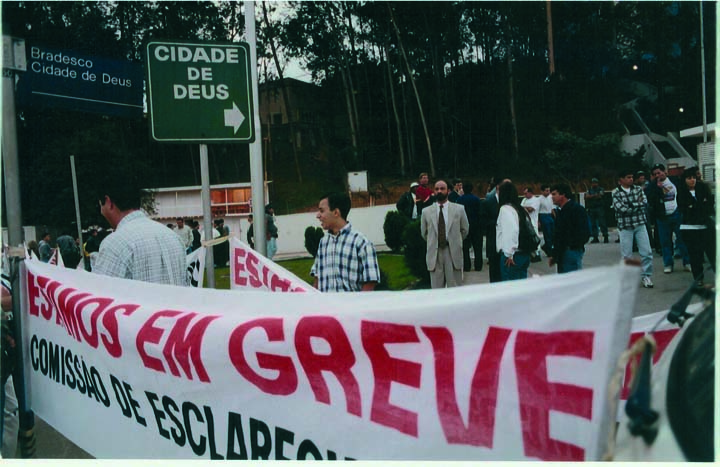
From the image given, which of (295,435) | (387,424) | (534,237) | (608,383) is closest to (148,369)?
(295,435)

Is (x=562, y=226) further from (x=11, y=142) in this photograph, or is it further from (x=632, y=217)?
(x=11, y=142)

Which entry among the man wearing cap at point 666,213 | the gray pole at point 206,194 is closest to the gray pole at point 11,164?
the gray pole at point 206,194

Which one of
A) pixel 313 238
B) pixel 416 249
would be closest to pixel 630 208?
pixel 416 249

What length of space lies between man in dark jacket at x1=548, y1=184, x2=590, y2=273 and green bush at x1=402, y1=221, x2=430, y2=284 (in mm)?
3007

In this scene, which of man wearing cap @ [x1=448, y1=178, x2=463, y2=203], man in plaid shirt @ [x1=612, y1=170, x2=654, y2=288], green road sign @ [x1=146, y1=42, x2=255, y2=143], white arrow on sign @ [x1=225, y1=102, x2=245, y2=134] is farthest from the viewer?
man wearing cap @ [x1=448, y1=178, x2=463, y2=203]

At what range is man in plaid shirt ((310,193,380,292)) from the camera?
507 cm

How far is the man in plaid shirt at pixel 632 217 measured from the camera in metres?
8.91

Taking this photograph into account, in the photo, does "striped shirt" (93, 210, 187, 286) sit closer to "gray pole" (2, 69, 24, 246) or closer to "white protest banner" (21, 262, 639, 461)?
"white protest banner" (21, 262, 639, 461)

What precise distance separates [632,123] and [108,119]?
31.6 m

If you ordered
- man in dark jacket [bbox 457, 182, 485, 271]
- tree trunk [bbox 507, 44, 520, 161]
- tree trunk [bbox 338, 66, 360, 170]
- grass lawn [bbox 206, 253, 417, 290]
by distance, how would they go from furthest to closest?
1. tree trunk [bbox 338, 66, 360, 170]
2. tree trunk [bbox 507, 44, 520, 161]
3. grass lawn [bbox 206, 253, 417, 290]
4. man in dark jacket [bbox 457, 182, 485, 271]

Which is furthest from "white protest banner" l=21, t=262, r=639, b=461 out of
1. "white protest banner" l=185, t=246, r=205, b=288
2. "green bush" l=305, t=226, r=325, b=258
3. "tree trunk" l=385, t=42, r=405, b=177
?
"tree trunk" l=385, t=42, r=405, b=177

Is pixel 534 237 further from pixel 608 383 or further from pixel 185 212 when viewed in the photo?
pixel 185 212

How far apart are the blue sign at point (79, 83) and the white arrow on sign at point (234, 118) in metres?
1.07

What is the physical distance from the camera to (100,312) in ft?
11.2
